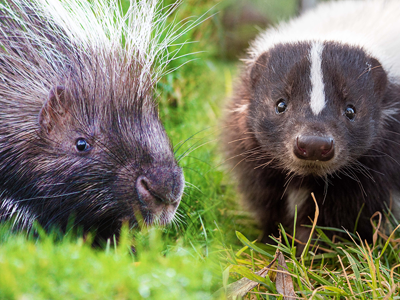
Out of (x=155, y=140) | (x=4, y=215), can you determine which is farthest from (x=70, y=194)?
(x=155, y=140)

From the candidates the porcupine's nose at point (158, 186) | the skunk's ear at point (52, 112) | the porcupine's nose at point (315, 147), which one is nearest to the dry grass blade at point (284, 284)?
the porcupine's nose at point (315, 147)

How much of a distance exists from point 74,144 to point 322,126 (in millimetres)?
1831

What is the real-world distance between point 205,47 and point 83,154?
15.6ft

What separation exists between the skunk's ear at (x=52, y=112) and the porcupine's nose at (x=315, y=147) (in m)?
1.71

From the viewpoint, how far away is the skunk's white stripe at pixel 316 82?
362 centimetres

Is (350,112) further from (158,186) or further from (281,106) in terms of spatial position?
(158,186)

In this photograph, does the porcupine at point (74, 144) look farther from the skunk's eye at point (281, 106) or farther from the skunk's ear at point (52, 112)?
the skunk's eye at point (281, 106)

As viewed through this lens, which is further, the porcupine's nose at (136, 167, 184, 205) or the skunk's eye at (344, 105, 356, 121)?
the skunk's eye at (344, 105, 356, 121)

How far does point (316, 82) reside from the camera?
12.2ft

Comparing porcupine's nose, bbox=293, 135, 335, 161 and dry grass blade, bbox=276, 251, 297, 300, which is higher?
porcupine's nose, bbox=293, 135, 335, 161

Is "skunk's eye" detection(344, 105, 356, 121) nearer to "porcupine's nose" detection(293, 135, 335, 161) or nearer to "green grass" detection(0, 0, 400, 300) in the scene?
"porcupine's nose" detection(293, 135, 335, 161)

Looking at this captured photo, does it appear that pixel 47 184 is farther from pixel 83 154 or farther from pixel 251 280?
pixel 251 280

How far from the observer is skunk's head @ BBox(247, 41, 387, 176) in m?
3.52

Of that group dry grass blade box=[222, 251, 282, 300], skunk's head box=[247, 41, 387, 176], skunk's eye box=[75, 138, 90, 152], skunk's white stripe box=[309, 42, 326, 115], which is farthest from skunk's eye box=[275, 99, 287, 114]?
skunk's eye box=[75, 138, 90, 152]
